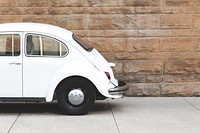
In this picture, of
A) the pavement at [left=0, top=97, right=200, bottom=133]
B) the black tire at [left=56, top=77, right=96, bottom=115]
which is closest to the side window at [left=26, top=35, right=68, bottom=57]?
the black tire at [left=56, top=77, right=96, bottom=115]

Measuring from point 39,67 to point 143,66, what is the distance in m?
3.50

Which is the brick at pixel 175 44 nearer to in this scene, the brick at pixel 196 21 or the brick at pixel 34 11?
the brick at pixel 196 21

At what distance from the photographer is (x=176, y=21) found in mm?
11359

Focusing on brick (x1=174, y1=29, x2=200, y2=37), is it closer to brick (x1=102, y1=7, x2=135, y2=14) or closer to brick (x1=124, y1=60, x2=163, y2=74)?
brick (x1=124, y1=60, x2=163, y2=74)

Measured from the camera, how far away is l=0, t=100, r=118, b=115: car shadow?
31.1 ft

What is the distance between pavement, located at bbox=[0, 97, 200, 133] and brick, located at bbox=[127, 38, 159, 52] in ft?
4.37

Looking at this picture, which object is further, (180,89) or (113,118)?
(180,89)

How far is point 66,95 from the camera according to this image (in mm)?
8914

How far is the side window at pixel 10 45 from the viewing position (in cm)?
889

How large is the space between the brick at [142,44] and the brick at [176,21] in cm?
47

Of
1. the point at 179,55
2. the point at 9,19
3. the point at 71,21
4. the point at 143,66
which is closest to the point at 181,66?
the point at 179,55

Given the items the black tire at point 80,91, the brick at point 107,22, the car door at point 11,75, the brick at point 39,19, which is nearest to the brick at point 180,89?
the brick at point 107,22

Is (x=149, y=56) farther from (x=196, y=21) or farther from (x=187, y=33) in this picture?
(x=196, y=21)

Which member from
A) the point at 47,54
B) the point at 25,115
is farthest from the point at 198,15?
the point at 25,115
